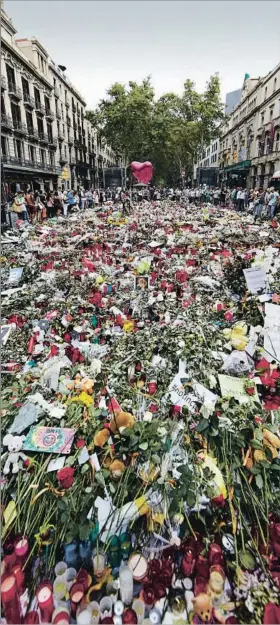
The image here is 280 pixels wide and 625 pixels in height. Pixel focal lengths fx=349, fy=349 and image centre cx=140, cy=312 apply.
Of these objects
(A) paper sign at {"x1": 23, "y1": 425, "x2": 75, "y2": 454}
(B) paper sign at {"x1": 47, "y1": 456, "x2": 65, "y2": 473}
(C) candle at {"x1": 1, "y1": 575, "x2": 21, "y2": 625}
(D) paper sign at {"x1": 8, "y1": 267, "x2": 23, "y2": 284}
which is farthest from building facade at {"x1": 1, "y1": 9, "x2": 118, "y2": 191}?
(C) candle at {"x1": 1, "y1": 575, "x2": 21, "y2": 625}

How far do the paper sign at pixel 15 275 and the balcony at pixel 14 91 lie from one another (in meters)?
25.4

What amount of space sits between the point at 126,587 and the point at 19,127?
103 ft

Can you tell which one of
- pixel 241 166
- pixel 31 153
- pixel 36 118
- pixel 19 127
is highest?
pixel 36 118

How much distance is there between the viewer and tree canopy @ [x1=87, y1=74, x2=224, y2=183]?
31688 mm

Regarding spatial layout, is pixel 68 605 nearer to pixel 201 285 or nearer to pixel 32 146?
pixel 201 285

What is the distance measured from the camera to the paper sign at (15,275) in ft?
19.4

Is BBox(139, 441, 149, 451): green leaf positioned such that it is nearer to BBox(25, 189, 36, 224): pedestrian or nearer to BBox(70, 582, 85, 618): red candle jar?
BBox(70, 582, 85, 618): red candle jar

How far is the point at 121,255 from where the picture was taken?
7492 millimetres

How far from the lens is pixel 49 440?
2367mm

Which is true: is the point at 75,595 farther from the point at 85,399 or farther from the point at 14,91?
the point at 14,91

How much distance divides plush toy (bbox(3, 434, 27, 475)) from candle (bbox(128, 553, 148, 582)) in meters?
0.88

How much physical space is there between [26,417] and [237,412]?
5.00 ft

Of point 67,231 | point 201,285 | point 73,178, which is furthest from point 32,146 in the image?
point 201,285

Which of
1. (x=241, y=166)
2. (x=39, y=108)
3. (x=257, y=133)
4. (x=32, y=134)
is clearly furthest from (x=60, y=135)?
(x=257, y=133)
